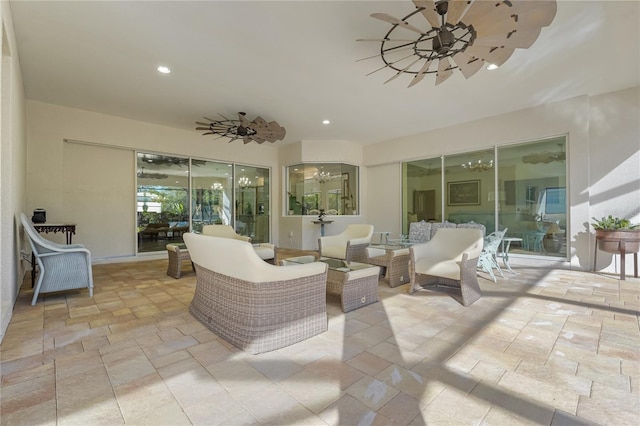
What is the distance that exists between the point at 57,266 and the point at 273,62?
11.5 ft

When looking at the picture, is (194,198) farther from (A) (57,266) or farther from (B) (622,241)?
(B) (622,241)

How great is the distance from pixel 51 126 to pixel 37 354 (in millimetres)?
4961

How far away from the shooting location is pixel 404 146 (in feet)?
24.4

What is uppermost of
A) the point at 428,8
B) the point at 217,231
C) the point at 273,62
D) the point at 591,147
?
the point at 273,62

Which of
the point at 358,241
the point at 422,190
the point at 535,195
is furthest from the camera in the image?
the point at 422,190

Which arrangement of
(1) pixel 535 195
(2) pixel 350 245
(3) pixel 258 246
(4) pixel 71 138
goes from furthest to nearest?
(1) pixel 535 195 → (4) pixel 71 138 → (3) pixel 258 246 → (2) pixel 350 245

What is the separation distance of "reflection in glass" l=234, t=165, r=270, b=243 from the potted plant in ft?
23.3

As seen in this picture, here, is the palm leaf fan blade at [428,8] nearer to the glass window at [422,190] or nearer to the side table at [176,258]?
the side table at [176,258]

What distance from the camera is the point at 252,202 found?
818 centimetres

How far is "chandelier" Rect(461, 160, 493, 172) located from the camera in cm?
618

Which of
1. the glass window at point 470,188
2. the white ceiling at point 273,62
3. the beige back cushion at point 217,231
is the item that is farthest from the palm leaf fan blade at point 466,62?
the beige back cushion at point 217,231

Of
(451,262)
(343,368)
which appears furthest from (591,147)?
(343,368)

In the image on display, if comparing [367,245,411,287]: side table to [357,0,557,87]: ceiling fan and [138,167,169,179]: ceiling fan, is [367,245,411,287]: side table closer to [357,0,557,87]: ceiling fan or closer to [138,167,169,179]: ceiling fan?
[357,0,557,87]: ceiling fan

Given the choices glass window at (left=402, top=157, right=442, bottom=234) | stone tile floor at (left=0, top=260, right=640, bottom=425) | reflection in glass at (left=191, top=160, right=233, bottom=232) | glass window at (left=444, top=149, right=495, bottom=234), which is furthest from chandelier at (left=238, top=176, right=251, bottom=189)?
glass window at (left=444, top=149, right=495, bottom=234)
